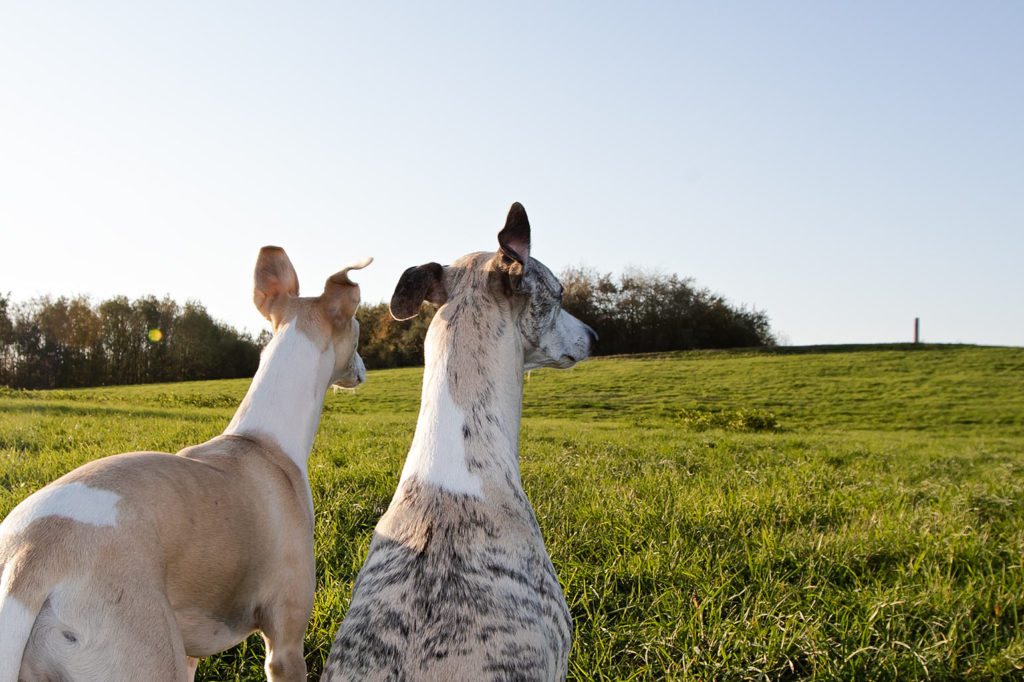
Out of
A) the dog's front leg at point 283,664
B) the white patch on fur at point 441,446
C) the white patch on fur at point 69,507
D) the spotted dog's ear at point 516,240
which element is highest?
the spotted dog's ear at point 516,240

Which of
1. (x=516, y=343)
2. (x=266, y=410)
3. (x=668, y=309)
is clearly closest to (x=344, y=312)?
(x=266, y=410)

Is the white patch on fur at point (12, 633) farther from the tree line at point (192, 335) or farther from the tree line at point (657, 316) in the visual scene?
the tree line at point (657, 316)

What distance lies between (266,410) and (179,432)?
10.0m

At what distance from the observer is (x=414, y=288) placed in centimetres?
343

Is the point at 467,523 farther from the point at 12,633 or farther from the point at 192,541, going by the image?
the point at 12,633

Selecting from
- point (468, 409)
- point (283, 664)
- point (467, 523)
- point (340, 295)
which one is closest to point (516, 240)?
point (468, 409)

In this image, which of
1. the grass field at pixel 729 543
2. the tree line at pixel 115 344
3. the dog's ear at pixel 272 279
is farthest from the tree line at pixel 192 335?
the dog's ear at pixel 272 279

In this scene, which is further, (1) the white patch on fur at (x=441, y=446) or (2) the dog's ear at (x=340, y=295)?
(2) the dog's ear at (x=340, y=295)

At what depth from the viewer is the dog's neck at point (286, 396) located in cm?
404

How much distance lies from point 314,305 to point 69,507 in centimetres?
192

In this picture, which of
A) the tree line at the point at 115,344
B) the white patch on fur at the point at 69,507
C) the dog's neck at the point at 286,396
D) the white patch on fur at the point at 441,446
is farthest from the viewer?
the tree line at the point at 115,344

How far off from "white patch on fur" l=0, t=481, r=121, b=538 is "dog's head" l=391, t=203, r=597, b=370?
1486mm

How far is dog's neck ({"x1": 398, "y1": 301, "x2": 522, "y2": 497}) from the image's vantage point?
2924 millimetres

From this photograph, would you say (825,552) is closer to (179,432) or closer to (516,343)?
(516,343)
